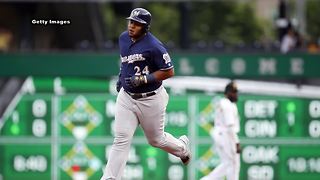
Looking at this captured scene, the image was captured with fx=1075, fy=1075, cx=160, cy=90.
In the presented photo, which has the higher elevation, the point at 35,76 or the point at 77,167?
the point at 35,76

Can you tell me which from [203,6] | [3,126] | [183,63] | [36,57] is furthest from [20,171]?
[203,6]

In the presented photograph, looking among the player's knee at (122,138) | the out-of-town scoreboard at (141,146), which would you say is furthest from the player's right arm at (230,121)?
the player's knee at (122,138)

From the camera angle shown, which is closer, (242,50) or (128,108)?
(128,108)

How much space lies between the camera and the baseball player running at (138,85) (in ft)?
35.8

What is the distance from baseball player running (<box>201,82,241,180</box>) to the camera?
1463 centimetres

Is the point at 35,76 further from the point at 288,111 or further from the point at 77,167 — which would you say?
the point at 288,111

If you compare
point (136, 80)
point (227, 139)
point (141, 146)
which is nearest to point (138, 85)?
point (136, 80)

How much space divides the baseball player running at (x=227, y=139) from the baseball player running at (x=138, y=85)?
349 cm

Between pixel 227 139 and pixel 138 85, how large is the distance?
406cm

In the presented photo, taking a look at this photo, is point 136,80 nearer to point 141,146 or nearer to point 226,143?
point 226,143

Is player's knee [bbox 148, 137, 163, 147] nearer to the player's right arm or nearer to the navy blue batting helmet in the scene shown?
the navy blue batting helmet

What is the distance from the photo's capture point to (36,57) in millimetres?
16969

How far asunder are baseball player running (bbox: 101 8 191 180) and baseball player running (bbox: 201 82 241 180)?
11.4 feet

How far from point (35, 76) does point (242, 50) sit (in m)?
3.93
